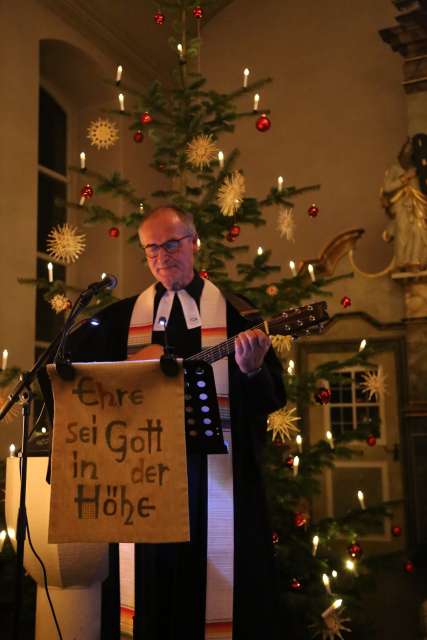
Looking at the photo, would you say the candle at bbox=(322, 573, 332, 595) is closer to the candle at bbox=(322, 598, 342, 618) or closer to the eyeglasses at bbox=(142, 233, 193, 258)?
the candle at bbox=(322, 598, 342, 618)

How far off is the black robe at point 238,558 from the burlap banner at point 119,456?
0.59 meters

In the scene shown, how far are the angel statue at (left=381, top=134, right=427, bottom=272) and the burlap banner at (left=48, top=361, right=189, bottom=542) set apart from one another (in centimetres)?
477

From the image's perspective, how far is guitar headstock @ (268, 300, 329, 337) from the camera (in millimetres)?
2207

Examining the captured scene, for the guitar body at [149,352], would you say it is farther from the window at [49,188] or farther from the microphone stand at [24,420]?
the window at [49,188]

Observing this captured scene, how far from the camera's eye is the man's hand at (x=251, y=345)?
2.06 metres

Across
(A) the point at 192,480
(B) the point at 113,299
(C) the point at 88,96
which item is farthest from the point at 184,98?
(C) the point at 88,96

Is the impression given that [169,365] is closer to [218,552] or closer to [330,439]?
[218,552]

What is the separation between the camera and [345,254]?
641cm

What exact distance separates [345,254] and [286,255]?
0.94 meters

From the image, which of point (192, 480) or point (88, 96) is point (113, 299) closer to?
point (192, 480)

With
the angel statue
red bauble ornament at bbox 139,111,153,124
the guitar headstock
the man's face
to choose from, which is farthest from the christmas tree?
the angel statue

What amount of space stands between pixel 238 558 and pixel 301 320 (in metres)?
0.79

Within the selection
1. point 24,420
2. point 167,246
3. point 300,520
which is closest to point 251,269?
point 300,520

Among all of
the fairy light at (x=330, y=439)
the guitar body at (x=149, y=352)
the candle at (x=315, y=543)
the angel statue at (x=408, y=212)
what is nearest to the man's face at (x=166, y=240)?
the guitar body at (x=149, y=352)
